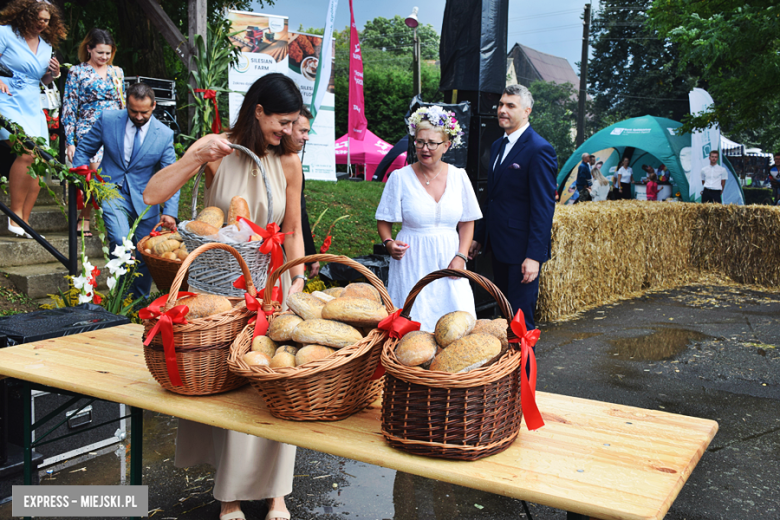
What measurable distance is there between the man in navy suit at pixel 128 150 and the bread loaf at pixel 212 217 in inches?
89.9

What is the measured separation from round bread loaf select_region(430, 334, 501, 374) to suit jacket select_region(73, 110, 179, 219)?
3.57m

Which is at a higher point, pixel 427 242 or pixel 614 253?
pixel 427 242

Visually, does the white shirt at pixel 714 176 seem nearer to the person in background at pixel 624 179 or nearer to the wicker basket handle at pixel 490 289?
the person in background at pixel 624 179

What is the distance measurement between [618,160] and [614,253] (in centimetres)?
1440

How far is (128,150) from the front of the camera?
472cm

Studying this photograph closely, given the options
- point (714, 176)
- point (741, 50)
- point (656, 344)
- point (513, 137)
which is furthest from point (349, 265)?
point (714, 176)

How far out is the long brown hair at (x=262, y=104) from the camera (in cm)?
250

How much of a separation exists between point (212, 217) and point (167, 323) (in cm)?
71

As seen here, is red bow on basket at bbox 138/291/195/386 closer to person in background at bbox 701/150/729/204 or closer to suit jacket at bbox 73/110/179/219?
suit jacket at bbox 73/110/179/219

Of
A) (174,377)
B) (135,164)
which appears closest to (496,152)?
(135,164)

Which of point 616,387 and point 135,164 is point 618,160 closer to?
point 616,387

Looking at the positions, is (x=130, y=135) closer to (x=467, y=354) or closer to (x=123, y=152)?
(x=123, y=152)

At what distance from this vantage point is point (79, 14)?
1358 centimetres

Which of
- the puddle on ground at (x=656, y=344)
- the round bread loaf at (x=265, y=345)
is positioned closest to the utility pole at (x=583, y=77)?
the puddle on ground at (x=656, y=344)
